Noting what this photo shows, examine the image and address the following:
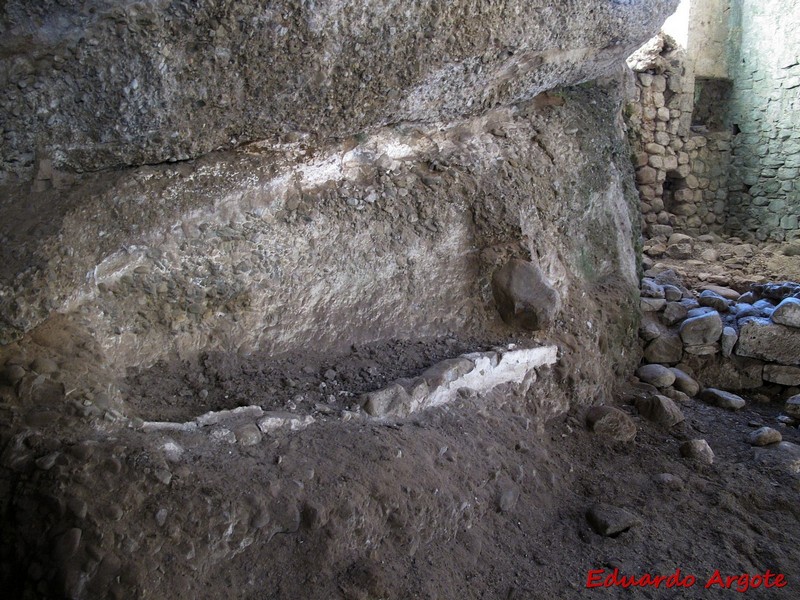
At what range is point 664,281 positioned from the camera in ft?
14.4

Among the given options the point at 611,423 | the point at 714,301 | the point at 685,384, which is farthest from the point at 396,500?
the point at 714,301

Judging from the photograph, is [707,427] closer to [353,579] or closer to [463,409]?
[463,409]

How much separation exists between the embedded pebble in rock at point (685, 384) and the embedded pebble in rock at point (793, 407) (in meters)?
0.42

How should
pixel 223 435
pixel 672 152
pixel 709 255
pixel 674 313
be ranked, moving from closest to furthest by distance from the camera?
1. pixel 223 435
2. pixel 674 313
3. pixel 709 255
4. pixel 672 152

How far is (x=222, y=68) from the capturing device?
6.67ft

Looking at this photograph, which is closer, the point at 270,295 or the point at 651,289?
the point at 270,295

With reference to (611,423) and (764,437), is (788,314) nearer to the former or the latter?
(764,437)

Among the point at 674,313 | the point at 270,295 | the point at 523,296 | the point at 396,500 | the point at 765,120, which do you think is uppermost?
the point at 270,295

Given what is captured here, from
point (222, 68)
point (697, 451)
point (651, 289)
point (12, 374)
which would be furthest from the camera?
point (651, 289)

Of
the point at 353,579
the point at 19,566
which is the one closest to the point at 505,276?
the point at 353,579

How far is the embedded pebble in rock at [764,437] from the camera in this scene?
306cm

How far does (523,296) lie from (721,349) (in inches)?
62.9

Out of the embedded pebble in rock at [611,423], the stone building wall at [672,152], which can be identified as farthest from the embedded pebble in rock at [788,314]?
the stone building wall at [672,152]

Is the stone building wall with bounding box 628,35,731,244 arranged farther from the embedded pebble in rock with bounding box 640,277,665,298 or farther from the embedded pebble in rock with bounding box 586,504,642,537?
the embedded pebble in rock with bounding box 586,504,642,537
